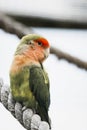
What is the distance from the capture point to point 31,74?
0.56 meters

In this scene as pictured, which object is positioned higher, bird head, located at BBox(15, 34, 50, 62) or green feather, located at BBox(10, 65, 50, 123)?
bird head, located at BBox(15, 34, 50, 62)

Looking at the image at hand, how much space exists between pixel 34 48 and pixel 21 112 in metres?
0.07

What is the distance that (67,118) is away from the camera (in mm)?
692

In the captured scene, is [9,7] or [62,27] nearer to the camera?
[62,27]

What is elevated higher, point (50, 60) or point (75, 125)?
point (50, 60)

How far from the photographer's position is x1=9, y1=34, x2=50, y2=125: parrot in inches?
21.2

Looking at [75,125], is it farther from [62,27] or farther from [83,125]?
[62,27]

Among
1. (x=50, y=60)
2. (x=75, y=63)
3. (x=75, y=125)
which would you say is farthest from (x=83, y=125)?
(x=75, y=63)

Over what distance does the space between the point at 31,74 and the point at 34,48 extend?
4 cm

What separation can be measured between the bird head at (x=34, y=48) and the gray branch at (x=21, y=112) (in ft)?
0.14

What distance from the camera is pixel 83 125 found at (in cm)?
72

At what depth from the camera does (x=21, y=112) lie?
52 centimetres

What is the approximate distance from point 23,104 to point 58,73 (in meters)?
0.20

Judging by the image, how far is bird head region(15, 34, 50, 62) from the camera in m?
0.54
